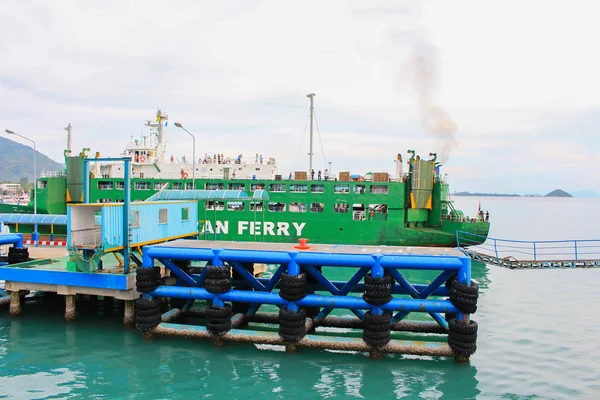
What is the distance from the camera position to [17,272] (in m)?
19.4

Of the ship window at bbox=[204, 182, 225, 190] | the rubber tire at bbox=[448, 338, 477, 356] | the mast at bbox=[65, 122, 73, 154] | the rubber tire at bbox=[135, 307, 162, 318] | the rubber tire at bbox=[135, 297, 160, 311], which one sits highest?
the mast at bbox=[65, 122, 73, 154]

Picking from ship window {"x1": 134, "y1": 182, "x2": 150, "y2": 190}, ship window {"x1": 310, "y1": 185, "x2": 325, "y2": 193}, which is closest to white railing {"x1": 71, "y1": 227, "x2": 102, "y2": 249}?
ship window {"x1": 310, "y1": 185, "x2": 325, "y2": 193}

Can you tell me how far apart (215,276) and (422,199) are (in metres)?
27.0

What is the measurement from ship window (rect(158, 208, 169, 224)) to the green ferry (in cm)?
1499

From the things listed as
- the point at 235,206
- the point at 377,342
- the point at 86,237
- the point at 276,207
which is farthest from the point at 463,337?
the point at 235,206

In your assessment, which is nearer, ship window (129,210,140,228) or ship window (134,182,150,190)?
ship window (129,210,140,228)

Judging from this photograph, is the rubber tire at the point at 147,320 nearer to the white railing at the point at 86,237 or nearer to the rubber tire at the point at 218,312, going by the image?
the rubber tire at the point at 218,312

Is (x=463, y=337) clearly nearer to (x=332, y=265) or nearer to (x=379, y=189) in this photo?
(x=332, y=265)

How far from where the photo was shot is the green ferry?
39.3m

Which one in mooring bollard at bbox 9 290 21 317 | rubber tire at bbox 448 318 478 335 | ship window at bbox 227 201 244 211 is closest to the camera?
rubber tire at bbox 448 318 478 335

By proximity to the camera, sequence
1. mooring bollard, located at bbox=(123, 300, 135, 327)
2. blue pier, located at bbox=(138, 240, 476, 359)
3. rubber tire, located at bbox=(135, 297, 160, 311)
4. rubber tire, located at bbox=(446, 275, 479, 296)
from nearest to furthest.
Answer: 1. rubber tire, located at bbox=(446, 275, 479, 296)
2. blue pier, located at bbox=(138, 240, 476, 359)
3. rubber tire, located at bbox=(135, 297, 160, 311)
4. mooring bollard, located at bbox=(123, 300, 135, 327)

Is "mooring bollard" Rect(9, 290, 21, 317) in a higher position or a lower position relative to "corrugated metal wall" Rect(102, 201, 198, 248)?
lower

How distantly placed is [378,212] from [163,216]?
74.9ft

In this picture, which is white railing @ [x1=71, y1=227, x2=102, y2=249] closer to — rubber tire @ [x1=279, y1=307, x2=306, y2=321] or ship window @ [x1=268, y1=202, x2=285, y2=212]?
rubber tire @ [x1=279, y1=307, x2=306, y2=321]
